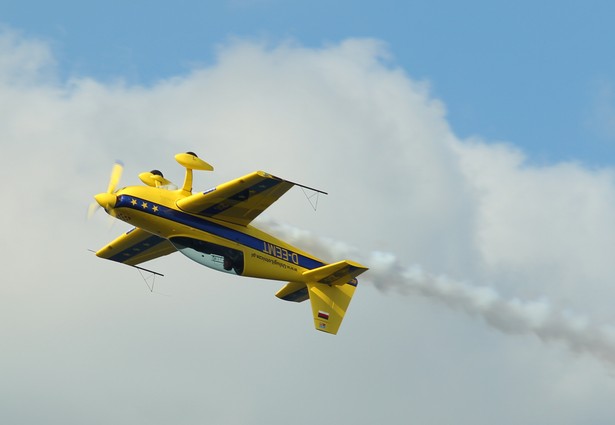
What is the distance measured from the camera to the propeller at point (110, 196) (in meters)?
53.6

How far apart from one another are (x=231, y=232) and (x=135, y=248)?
7022 mm

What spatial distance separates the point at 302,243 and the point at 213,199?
631cm

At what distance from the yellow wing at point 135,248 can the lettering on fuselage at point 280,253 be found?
5.83 metres

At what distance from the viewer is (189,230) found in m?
54.8

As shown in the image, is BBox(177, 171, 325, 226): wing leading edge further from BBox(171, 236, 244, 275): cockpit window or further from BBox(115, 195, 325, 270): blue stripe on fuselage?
BBox(171, 236, 244, 275): cockpit window

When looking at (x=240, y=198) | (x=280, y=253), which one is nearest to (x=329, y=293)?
(x=280, y=253)

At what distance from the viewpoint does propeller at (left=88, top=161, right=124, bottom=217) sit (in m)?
53.6

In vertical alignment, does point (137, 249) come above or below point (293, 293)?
below

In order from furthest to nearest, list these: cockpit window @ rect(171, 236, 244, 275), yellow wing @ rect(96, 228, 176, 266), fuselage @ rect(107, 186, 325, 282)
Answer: yellow wing @ rect(96, 228, 176, 266)
cockpit window @ rect(171, 236, 244, 275)
fuselage @ rect(107, 186, 325, 282)

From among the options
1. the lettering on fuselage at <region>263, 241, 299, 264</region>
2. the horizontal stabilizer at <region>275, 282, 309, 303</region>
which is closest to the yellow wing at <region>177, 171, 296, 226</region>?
the lettering on fuselage at <region>263, 241, 299, 264</region>

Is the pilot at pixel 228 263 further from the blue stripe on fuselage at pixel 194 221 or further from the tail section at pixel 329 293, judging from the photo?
the tail section at pixel 329 293

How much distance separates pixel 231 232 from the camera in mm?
55656

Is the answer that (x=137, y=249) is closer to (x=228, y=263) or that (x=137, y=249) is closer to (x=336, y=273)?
(x=228, y=263)

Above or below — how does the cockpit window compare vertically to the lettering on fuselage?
below
